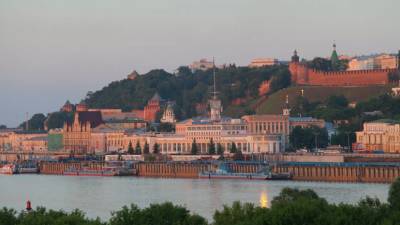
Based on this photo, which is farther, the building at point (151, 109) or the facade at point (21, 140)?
the building at point (151, 109)

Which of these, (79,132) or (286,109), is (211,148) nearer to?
(286,109)

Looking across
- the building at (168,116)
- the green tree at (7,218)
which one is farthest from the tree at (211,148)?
the green tree at (7,218)

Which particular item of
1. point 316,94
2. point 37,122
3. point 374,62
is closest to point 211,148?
point 316,94

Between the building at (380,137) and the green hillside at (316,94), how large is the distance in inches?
763

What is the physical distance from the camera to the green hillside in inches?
4466

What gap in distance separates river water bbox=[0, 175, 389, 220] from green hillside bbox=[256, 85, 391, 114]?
34.1 m

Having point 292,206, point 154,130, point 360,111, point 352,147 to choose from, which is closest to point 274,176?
point 352,147

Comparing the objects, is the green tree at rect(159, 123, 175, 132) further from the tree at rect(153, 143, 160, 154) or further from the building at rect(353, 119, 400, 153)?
the building at rect(353, 119, 400, 153)

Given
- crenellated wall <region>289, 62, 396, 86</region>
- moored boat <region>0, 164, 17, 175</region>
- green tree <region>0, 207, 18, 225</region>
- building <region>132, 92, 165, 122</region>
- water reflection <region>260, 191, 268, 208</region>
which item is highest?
crenellated wall <region>289, 62, 396, 86</region>

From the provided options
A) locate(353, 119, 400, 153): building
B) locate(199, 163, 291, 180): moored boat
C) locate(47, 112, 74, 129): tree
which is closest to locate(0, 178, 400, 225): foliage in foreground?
locate(199, 163, 291, 180): moored boat

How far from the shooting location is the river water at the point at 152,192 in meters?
55.8

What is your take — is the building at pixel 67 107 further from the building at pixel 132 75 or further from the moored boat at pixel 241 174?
the moored boat at pixel 241 174

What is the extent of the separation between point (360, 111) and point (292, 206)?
7042cm

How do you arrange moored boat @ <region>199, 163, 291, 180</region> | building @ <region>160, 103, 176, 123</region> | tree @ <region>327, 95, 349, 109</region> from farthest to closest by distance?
building @ <region>160, 103, 176, 123</region> < tree @ <region>327, 95, 349, 109</region> < moored boat @ <region>199, 163, 291, 180</region>
